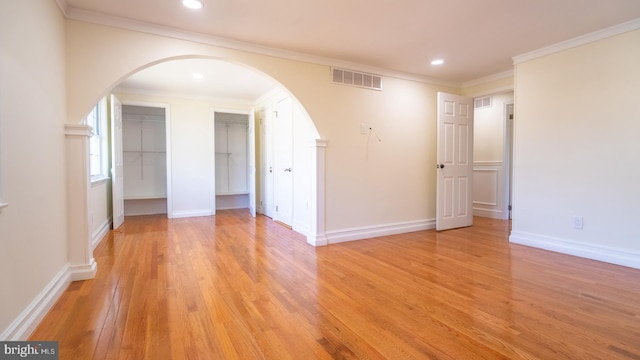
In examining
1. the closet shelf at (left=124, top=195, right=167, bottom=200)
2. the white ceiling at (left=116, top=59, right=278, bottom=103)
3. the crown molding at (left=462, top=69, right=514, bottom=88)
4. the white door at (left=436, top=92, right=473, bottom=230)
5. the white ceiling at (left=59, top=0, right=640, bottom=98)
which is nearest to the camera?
Result: the white ceiling at (left=59, top=0, right=640, bottom=98)

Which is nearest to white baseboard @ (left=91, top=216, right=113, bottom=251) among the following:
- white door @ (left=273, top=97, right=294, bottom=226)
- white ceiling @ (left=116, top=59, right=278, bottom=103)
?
white ceiling @ (left=116, top=59, right=278, bottom=103)

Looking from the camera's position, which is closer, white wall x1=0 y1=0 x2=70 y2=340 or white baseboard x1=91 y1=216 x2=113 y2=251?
white wall x1=0 y1=0 x2=70 y2=340

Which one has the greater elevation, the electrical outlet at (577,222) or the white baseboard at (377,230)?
the electrical outlet at (577,222)

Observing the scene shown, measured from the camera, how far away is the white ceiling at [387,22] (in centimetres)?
252

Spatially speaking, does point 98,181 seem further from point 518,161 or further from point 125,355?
point 518,161

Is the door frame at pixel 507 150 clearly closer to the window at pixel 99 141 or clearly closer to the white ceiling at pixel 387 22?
the white ceiling at pixel 387 22

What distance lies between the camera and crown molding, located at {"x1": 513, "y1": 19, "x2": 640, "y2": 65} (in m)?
2.91

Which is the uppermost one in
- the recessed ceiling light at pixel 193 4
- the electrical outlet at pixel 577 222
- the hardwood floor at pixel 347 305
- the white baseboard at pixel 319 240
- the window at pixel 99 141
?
the recessed ceiling light at pixel 193 4

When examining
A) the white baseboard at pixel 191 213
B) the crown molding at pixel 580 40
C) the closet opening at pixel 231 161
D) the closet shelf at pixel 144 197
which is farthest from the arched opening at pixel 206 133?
the crown molding at pixel 580 40

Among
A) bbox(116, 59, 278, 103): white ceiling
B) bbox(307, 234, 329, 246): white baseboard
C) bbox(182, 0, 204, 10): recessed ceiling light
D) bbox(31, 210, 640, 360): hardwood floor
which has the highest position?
bbox(116, 59, 278, 103): white ceiling

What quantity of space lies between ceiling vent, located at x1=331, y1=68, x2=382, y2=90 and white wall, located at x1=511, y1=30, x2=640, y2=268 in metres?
1.79

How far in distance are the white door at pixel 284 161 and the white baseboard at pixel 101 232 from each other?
2595 millimetres

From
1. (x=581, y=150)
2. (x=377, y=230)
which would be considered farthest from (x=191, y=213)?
(x=581, y=150)

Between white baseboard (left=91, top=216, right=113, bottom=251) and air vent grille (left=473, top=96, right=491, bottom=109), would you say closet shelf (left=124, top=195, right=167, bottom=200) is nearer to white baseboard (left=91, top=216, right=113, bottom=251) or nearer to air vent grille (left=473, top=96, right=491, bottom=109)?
white baseboard (left=91, top=216, right=113, bottom=251)
